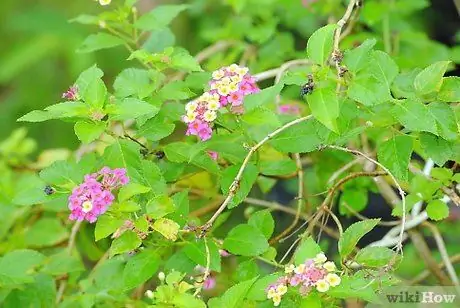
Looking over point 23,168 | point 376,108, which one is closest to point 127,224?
point 376,108

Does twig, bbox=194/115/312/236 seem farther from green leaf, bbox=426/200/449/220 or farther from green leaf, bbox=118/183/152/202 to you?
green leaf, bbox=426/200/449/220

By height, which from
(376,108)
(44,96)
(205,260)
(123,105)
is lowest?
(44,96)

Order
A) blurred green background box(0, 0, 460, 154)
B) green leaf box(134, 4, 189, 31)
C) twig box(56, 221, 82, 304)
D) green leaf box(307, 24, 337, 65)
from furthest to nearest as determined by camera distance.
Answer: blurred green background box(0, 0, 460, 154)
twig box(56, 221, 82, 304)
green leaf box(134, 4, 189, 31)
green leaf box(307, 24, 337, 65)

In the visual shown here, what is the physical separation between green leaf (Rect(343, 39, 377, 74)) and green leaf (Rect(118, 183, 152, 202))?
0.32 m

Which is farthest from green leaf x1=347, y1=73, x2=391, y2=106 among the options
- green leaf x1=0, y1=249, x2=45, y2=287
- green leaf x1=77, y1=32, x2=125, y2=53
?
green leaf x1=0, y1=249, x2=45, y2=287

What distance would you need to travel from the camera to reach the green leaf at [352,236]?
1.02 m

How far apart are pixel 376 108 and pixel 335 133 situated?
0.20 m

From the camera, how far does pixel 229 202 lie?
109 centimetres

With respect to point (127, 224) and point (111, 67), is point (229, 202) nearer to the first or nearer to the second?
point (127, 224)

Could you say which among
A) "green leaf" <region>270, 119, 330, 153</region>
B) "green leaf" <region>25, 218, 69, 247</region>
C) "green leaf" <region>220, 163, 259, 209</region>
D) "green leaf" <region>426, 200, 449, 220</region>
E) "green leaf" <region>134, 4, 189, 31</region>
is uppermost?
"green leaf" <region>134, 4, 189, 31</region>

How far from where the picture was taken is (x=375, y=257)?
1.02 meters

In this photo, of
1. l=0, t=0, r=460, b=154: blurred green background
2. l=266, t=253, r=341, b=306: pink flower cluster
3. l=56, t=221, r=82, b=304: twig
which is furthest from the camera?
l=0, t=0, r=460, b=154: blurred green background

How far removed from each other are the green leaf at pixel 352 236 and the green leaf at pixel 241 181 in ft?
0.54

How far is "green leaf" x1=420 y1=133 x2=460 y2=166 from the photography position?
3.43 feet
